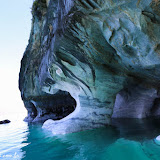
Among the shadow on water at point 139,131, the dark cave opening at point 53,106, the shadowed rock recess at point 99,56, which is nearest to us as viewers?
the shadowed rock recess at point 99,56

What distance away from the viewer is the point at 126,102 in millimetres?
9688

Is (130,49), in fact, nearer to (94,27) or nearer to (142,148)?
(94,27)

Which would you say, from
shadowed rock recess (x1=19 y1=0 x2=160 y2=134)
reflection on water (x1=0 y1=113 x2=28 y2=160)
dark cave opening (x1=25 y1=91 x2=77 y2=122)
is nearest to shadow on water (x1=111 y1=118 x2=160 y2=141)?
shadowed rock recess (x1=19 y1=0 x2=160 y2=134)

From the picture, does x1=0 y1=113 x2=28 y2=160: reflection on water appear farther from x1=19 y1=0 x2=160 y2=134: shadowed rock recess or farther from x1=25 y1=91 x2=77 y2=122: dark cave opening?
x1=25 y1=91 x2=77 y2=122: dark cave opening

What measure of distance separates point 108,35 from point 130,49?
2.85 ft

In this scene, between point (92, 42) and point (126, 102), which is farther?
point (126, 102)

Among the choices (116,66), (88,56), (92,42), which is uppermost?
(92,42)

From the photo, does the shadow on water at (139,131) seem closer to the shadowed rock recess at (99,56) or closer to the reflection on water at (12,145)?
the shadowed rock recess at (99,56)

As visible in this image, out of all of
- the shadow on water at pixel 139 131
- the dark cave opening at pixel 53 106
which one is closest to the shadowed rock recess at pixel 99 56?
the shadow on water at pixel 139 131

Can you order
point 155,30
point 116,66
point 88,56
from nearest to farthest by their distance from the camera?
point 155,30
point 88,56
point 116,66

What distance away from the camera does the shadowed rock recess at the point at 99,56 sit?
373 cm

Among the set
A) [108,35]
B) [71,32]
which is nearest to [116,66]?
[108,35]

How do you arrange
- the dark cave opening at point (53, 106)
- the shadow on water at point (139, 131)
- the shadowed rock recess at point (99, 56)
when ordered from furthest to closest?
the dark cave opening at point (53, 106)
the shadow on water at point (139, 131)
the shadowed rock recess at point (99, 56)

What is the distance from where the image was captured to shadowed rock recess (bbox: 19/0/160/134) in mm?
3730
